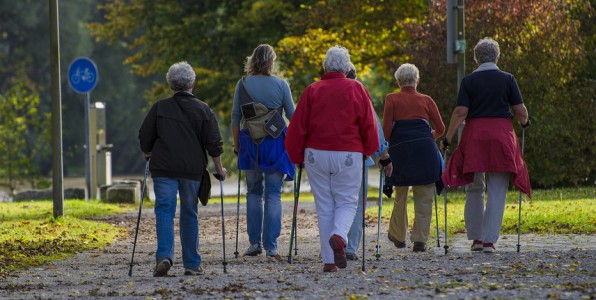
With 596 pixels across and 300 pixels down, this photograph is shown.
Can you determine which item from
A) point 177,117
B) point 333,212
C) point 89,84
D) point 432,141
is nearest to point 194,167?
point 177,117

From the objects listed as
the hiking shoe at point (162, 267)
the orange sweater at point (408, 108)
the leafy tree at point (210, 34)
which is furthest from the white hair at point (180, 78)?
the leafy tree at point (210, 34)

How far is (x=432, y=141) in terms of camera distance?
463 inches

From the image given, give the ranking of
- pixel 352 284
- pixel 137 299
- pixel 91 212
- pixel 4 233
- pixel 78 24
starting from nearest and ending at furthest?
pixel 137 299, pixel 352 284, pixel 4 233, pixel 91 212, pixel 78 24

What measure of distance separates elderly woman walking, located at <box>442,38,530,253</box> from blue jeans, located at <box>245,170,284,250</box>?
1.61 meters

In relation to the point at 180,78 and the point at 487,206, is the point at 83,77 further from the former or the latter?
the point at 180,78

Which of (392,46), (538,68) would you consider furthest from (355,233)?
(392,46)

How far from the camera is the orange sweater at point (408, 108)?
11.7 m

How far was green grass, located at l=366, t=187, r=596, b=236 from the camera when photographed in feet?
45.9

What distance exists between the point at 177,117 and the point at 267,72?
5.34 ft

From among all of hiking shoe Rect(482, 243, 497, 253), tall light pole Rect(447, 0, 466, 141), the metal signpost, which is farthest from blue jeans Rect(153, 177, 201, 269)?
the metal signpost

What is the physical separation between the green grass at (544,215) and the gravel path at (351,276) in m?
0.92

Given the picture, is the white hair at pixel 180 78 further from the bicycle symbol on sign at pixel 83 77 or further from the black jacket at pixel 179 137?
the bicycle symbol on sign at pixel 83 77

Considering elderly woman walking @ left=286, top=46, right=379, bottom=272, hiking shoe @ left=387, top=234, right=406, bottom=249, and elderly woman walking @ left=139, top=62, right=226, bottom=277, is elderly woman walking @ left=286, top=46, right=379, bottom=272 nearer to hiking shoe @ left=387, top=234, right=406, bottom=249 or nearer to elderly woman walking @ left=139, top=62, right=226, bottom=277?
elderly woman walking @ left=139, top=62, right=226, bottom=277

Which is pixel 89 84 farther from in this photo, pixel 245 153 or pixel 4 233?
pixel 245 153
